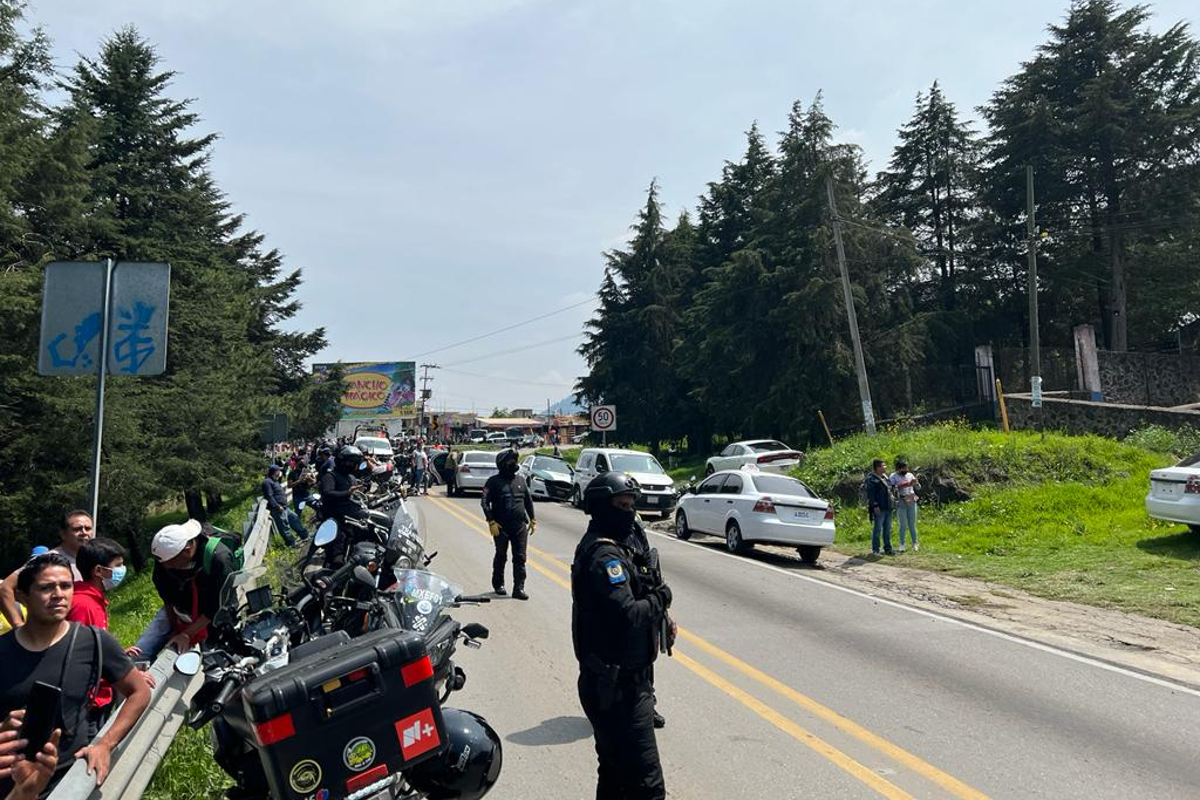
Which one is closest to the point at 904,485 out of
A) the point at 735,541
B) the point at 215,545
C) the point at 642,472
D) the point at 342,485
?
the point at 735,541

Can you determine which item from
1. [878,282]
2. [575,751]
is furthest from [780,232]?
[575,751]

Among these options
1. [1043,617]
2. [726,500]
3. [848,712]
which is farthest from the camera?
[726,500]

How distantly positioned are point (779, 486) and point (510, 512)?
642cm

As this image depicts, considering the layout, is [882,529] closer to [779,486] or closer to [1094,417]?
[779,486]

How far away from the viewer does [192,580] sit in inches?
212

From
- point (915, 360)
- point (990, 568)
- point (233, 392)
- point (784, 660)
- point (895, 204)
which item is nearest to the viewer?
point (784, 660)

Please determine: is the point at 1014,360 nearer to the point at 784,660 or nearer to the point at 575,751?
the point at 784,660

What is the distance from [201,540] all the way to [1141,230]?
40037 mm

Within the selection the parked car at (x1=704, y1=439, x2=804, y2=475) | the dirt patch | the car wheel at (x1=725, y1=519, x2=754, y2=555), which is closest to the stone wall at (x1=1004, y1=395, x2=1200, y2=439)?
the parked car at (x1=704, y1=439, x2=804, y2=475)

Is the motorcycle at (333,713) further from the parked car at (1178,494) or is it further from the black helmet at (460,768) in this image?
the parked car at (1178,494)

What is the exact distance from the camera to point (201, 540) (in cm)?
544

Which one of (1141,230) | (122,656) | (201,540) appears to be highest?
(1141,230)

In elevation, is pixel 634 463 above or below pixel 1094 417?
below

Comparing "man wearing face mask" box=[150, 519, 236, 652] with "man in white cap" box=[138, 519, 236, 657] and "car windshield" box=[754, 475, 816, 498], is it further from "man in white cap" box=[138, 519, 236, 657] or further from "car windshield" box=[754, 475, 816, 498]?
"car windshield" box=[754, 475, 816, 498]
